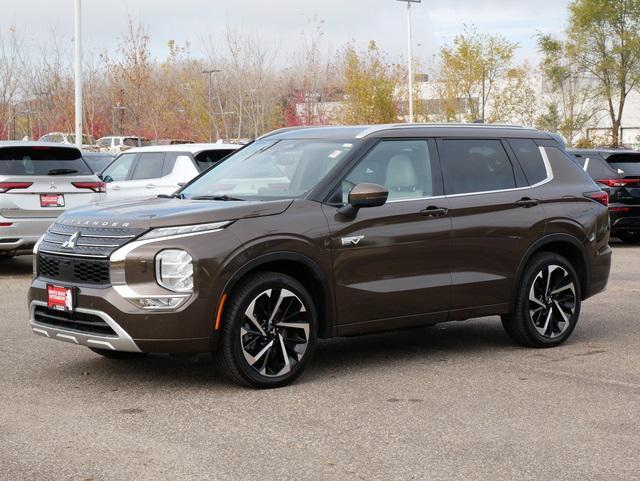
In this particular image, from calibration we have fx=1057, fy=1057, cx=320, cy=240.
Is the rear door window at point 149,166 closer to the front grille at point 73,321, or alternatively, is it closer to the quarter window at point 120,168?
the quarter window at point 120,168

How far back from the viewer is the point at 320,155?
7.57 m

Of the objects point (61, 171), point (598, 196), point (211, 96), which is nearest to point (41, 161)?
point (61, 171)

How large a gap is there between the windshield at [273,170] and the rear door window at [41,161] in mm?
5668

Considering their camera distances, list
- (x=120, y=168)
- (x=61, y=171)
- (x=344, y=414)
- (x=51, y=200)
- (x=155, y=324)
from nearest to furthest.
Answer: (x=344, y=414), (x=155, y=324), (x=51, y=200), (x=61, y=171), (x=120, y=168)

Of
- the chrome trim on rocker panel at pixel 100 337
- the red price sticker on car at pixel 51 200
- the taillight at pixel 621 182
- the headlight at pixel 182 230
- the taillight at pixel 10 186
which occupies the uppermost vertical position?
the taillight at pixel 10 186

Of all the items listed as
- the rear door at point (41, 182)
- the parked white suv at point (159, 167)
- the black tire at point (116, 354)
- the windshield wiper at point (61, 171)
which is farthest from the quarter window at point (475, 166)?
the parked white suv at point (159, 167)

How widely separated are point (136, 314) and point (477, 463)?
2.37 m

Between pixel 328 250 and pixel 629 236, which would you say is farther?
pixel 629 236

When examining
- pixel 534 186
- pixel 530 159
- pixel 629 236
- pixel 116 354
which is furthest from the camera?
pixel 629 236

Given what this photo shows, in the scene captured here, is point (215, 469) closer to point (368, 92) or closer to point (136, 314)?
point (136, 314)

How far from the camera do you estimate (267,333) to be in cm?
679

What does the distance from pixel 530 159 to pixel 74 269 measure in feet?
12.6

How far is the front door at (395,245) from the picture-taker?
718 centimetres

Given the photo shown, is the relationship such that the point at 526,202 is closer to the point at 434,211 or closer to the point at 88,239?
the point at 434,211
